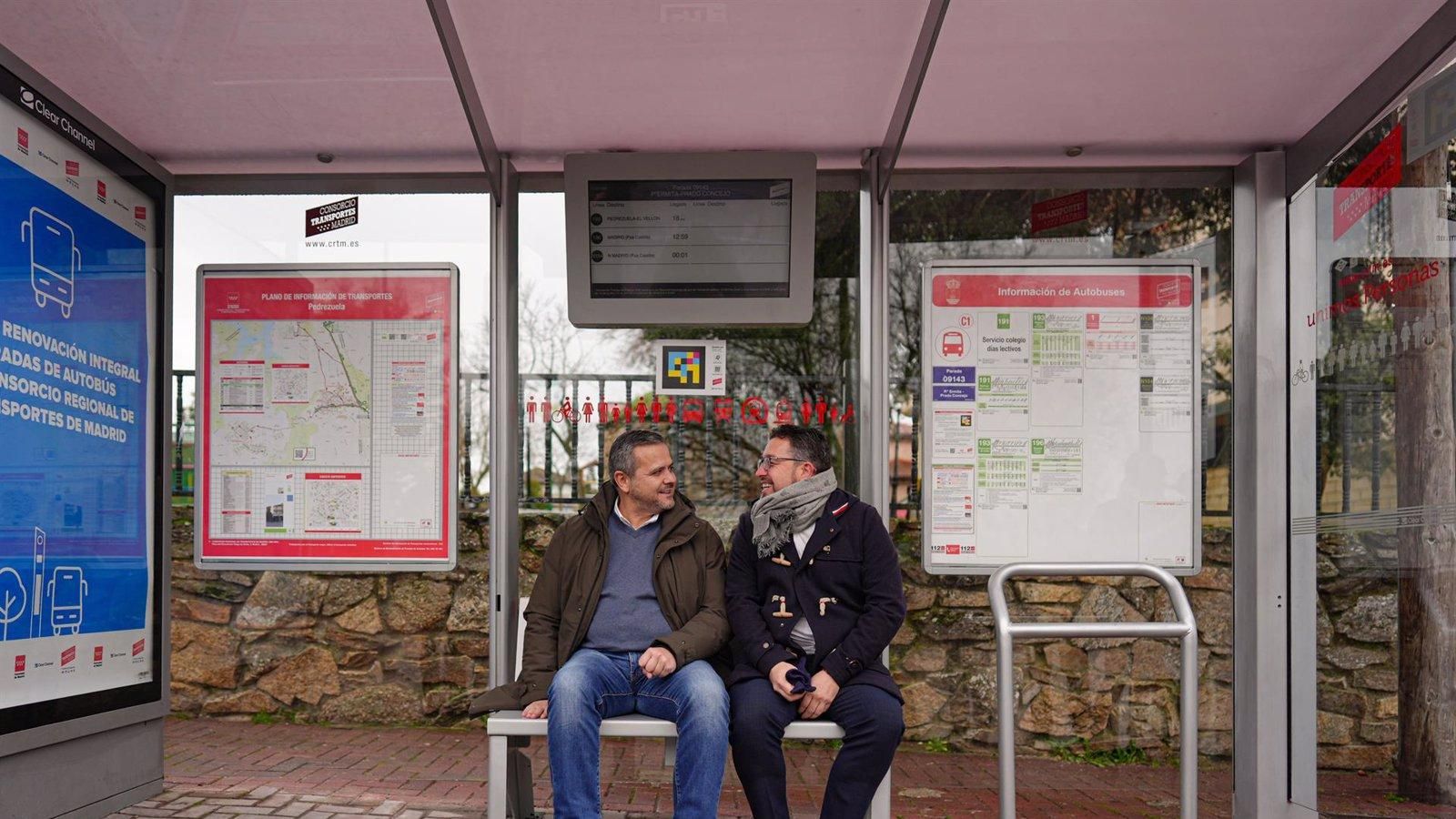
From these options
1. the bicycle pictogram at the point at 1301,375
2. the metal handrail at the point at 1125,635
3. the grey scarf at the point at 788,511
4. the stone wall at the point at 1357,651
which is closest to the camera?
the metal handrail at the point at 1125,635

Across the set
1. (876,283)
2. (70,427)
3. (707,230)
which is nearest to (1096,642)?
(876,283)

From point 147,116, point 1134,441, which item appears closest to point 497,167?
point 147,116

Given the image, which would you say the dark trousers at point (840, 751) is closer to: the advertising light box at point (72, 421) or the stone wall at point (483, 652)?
the stone wall at point (483, 652)

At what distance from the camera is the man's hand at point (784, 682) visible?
394 centimetres

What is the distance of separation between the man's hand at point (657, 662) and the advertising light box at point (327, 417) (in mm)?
1223

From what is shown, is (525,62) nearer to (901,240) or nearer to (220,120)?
(220,120)

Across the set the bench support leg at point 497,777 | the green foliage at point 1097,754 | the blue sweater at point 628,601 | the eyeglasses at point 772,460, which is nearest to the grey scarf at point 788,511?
the eyeglasses at point 772,460

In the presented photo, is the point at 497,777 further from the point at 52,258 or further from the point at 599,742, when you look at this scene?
the point at 52,258

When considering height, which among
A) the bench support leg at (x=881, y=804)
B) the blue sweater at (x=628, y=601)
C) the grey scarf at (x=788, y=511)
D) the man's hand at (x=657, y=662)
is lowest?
the bench support leg at (x=881, y=804)

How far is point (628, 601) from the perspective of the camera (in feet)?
14.2

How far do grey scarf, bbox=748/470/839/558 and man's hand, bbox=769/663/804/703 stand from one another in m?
0.45

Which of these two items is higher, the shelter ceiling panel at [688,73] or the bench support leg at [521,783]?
the shelter ceiling panel at [688,73]

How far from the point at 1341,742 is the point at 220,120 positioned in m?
4.82

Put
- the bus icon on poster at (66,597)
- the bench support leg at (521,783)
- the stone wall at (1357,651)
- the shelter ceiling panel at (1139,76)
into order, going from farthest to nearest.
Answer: the bench support leg at (521,783) < the bus icon on poster at (66,597) < the stone wall at (1357,651) < the shelter ceiling panel at (1139,76)
